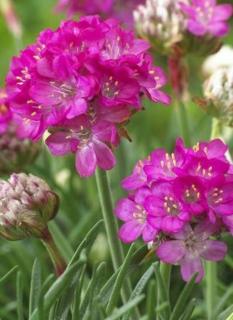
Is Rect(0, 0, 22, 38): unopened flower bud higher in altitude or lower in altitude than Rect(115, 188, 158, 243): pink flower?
higher

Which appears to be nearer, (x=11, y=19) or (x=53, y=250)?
(x=53, y=250)

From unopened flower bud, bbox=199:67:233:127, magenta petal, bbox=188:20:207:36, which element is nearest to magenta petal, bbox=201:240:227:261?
unopened flower bud, bbox=199:67:233:127

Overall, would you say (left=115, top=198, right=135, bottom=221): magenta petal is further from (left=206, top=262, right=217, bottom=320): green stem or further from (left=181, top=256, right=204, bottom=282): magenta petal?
(left=206, top=262, right=217, bottom=320): green stem

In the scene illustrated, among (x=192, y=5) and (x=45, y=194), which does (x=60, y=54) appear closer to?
(x=45, y=194)

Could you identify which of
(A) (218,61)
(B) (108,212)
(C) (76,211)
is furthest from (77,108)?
(A) (218,61)

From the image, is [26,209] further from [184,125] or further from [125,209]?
[184,125]

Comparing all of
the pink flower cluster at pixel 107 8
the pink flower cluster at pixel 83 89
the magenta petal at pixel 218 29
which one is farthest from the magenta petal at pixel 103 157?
the pink flower cluster at pixel 107 8

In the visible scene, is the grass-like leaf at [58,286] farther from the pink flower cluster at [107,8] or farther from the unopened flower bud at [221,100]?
the pink flower cluster at [107,8]
